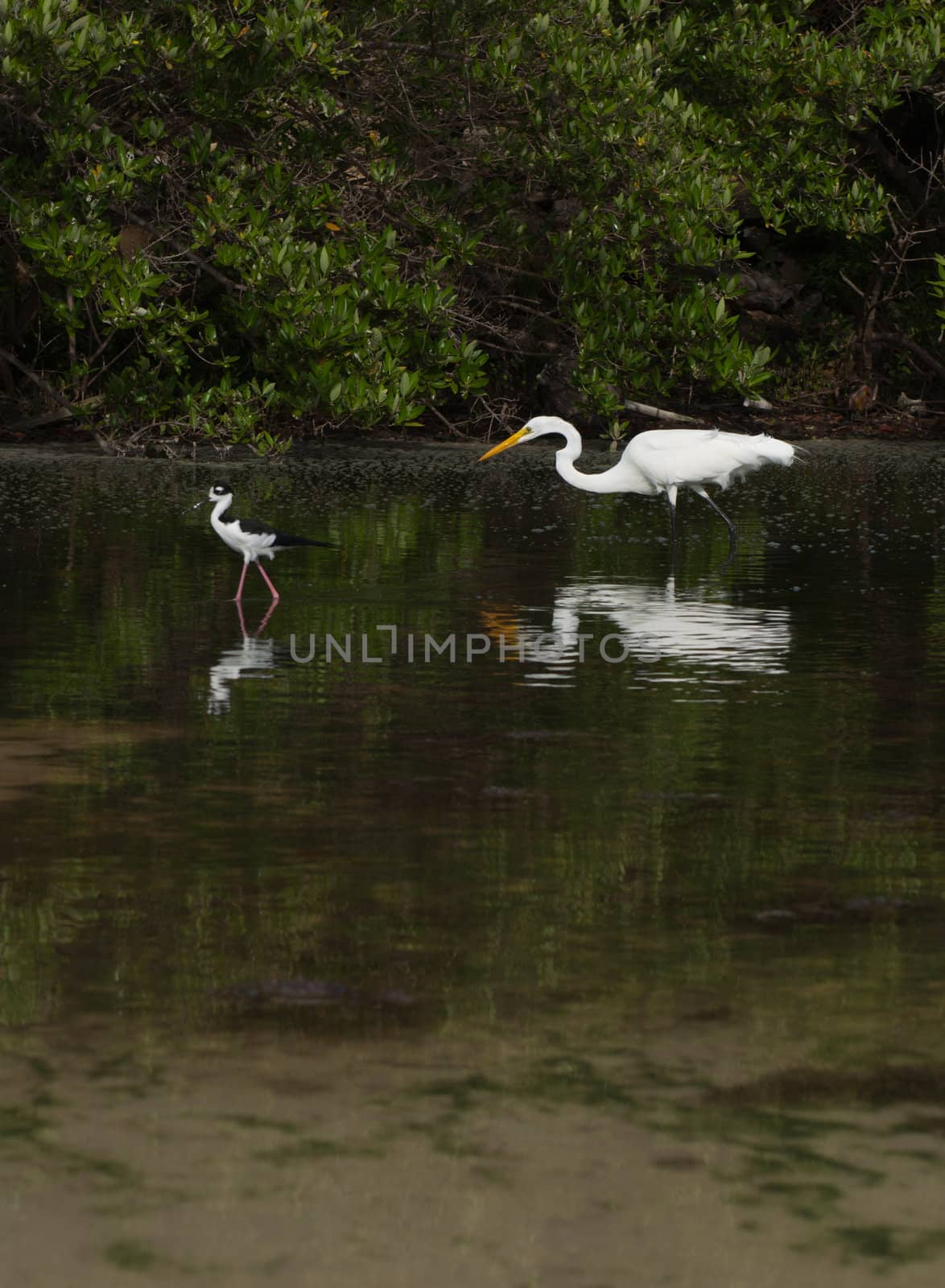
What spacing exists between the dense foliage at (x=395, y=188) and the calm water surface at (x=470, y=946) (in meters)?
6.57

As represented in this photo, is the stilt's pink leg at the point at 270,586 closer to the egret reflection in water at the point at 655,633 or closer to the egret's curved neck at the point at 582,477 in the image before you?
the egret reflection in water at the point at 655,633

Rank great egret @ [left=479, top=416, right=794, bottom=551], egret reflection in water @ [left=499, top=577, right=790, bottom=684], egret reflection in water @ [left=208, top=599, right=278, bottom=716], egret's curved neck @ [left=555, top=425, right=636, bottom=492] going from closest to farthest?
egret reflection in water @ [left=208, top=599, right=278, bottom=716], egret reflection in water @ [left=499, top=577, right=790, bottom=684], great egret @ [left=479, top=416, right=794, bottom=551], egret's curved neck @ [left=555, top=425, right=636, bottom=492]

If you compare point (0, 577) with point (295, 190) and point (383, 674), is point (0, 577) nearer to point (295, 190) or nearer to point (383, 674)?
point (383, 674)

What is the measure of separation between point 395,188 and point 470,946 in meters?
14.3

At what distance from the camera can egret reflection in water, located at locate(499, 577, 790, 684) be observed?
9.14 metres

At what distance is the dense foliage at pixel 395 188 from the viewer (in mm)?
16500

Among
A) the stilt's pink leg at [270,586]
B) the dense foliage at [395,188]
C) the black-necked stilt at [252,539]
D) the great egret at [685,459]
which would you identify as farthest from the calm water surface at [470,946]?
the dense foliage at [395,188]

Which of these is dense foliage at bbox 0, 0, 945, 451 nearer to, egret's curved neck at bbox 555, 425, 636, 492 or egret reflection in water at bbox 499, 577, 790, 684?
egret's curved neck at bbox 555, 425, 636, 492

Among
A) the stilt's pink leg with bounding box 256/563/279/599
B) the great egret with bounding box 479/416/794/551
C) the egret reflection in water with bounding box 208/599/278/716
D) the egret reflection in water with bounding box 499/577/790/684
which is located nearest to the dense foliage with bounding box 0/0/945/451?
the great egret with bounding box 479/416/794/551

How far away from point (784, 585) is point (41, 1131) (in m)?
8.45

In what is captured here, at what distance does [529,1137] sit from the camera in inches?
151

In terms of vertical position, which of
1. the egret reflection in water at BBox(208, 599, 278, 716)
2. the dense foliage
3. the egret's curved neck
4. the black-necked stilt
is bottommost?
the egret reflection in water at BBox(208, 599, 278, 716)

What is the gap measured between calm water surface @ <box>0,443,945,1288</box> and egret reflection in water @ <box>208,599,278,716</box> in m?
0.03

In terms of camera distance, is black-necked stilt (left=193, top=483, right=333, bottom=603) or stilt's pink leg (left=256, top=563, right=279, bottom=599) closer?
stilt's pink leg (left=256, top=563, right=279, bottom=599)
